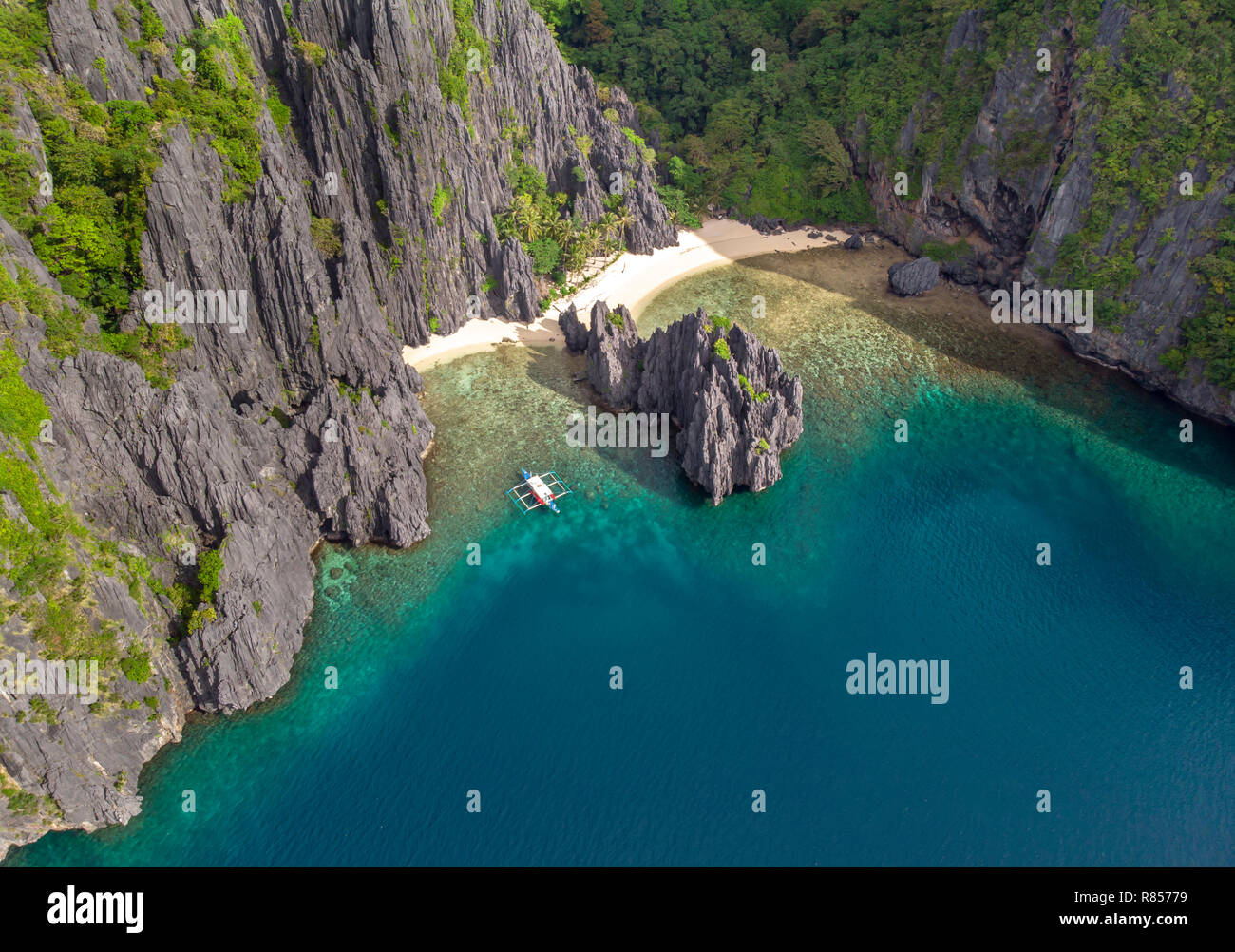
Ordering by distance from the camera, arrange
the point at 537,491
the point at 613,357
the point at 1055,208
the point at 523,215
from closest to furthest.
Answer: the point at 537,491
the point at 613,357
the point at 1055,208
the point at 523,215

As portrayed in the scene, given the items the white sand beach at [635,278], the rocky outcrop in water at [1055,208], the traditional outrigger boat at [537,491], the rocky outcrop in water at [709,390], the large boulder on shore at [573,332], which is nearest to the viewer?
the rocky outcrop in water at [709,390]

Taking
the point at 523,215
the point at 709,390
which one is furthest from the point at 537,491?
the point at 523,215

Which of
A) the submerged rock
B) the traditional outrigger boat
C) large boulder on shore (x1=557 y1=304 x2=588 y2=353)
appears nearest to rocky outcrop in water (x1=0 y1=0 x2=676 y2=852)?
large boulder on shore (x1=557 y1=304 x2=588 y2=353)

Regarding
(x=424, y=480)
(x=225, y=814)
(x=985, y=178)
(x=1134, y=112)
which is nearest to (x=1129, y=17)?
(x=1134, y=112)

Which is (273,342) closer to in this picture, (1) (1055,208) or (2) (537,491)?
(2) (537,491)

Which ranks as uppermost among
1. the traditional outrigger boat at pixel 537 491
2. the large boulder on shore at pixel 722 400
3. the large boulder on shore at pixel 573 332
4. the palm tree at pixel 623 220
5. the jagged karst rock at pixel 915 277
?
the palm tree at pixel 623 220

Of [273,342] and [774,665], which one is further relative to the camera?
[273,342]

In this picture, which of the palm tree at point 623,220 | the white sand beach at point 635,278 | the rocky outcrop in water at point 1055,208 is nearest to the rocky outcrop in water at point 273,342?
the white sand beach at point 635,278

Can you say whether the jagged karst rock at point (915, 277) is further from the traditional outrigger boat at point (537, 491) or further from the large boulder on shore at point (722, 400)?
the traditional outrigger boat at point (537, 491)
